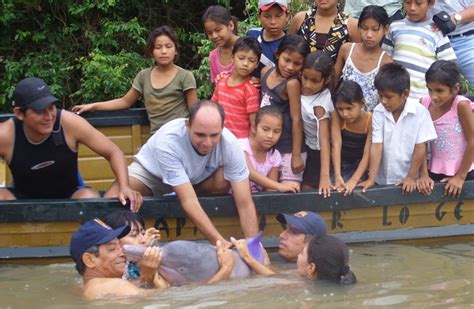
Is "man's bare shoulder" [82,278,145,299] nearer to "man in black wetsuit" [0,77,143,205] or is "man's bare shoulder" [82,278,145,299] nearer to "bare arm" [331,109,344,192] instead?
"man in black wetsuit" [0,77,143,205]

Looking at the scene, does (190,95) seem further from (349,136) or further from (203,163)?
(349,136)

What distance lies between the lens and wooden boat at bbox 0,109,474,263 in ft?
19.9

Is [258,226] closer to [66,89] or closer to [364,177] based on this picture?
[364,177]

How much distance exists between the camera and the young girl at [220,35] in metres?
7.07

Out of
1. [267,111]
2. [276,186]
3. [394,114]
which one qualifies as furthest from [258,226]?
[394,114]

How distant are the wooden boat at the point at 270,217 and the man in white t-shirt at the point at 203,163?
152mm

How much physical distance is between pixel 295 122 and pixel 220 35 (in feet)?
3.38

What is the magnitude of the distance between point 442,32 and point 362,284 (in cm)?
229

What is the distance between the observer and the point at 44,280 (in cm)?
591

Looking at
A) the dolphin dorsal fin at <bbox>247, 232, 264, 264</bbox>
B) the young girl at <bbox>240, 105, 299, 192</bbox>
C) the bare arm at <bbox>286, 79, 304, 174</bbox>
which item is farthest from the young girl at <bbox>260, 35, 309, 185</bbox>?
the dolphin dorsal fin at <bbox>247, 232, 264, 264</bbox>

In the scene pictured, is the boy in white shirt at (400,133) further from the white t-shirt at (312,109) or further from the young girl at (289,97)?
the young girl at (289,97)

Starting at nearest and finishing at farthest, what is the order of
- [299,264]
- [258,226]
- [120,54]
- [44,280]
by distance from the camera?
1. [299,264]
2. [44,280]
3. [258,226]
4. [120,54]

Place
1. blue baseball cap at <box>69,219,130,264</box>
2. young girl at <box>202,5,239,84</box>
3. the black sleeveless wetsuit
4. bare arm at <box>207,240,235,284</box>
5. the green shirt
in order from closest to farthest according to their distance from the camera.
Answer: blue baseball cap at <box>69,219,130,264</box>, bare arm at <box>207,240,235,284</box>, the black sleeveless wetsuit, young girl at <box>202,5,239,84</box>, the green shirt

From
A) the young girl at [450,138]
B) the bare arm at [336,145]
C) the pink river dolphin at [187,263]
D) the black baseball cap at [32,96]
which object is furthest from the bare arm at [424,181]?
the black baseball cap at [32,96]
